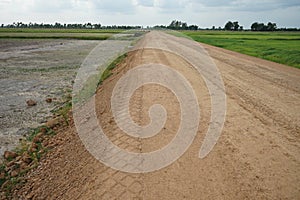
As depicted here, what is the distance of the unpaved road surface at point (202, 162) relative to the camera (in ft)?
13.2

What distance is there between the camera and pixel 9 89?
1433 cm

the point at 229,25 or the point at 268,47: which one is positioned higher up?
the point at 268,47

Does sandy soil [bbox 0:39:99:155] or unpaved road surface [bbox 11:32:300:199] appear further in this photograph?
sandy soil [bbox 0:39:99:155]

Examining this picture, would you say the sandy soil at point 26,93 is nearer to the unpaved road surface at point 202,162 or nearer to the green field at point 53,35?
the unpaved road surface at point 202,162

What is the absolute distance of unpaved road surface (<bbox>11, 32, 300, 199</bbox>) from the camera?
4.02 metres

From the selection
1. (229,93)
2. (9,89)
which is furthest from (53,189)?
(9,89)

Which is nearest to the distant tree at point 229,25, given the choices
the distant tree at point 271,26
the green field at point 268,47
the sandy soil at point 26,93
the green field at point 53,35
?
the distant tree at point 271,26

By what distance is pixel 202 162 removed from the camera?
4.74m

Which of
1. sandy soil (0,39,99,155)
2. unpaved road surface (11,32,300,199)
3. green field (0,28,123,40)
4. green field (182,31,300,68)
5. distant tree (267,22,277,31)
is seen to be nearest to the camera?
unpaved road surface (11,32,300,199)

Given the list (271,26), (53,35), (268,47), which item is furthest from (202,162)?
(271,26)

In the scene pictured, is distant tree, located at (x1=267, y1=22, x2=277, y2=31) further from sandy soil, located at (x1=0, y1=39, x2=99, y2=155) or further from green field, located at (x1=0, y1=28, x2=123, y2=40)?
sandy soil, located at (x1=0, y1=39, x2=99, y2=155)

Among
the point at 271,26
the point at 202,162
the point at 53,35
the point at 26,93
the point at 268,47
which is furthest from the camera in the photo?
the point at 271,26

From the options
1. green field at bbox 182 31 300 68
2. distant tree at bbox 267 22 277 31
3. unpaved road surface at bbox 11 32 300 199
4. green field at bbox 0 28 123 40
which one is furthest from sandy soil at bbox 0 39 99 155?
distant tree at bbox 267 22 277 31

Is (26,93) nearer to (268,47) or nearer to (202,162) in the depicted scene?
(202,162)
